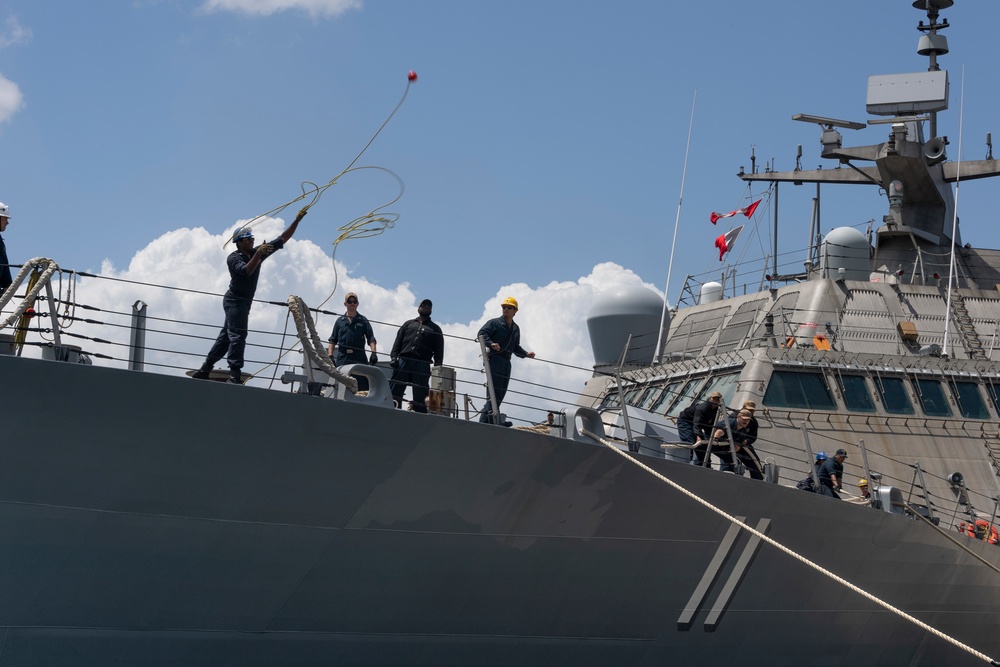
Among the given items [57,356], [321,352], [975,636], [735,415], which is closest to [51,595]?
[57,356]

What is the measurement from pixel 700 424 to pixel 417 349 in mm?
2648

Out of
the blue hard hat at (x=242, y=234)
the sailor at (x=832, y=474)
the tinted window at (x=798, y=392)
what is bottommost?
the sailor at (x=832, y=474)

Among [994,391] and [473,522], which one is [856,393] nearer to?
[994,391]

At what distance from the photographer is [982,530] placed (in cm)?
1124

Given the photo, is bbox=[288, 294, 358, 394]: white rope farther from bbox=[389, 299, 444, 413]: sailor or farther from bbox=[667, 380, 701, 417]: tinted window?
bbox=[667, 380, 701, 417]: tinted window

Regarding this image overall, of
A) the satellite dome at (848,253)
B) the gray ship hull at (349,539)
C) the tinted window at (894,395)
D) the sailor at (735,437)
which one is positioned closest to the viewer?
the gray ship hull at (349,539)

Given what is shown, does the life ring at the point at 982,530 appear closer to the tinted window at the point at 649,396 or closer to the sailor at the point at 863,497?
the sailor at the point at 863,497

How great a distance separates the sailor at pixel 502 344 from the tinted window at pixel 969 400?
575 centimetres

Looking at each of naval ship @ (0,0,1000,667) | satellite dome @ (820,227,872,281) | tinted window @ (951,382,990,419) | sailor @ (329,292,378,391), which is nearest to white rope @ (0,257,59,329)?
naval ship @ (0,0,1000,667)

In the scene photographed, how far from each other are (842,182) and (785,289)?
14.4 ft

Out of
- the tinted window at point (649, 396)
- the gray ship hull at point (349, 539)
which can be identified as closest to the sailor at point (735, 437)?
the gray ship hull at point (349, 539)

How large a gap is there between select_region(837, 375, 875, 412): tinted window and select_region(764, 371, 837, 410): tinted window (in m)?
0.18

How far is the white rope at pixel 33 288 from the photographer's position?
21.8 feet

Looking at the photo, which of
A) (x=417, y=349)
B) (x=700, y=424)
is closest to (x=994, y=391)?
(x=700, y=424)
